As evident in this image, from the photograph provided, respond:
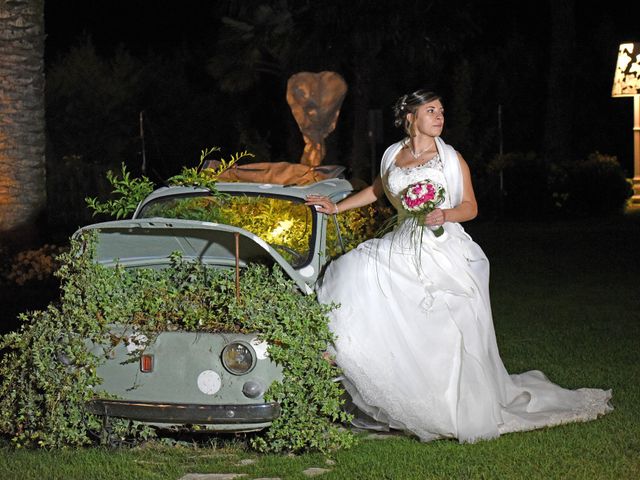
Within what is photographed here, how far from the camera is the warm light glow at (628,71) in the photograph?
89.0 ft

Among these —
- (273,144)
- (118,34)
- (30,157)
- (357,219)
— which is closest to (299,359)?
(357,219)

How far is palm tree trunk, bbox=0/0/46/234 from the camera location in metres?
13.9

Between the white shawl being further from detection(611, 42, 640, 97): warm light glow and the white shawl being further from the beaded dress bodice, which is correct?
detection(611, 42, 640, 97): warm light glow

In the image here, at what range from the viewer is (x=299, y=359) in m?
6.49

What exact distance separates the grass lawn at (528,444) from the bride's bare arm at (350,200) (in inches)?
58.0

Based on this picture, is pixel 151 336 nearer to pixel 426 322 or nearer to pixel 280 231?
pixel 280 231

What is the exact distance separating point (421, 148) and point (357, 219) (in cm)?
122

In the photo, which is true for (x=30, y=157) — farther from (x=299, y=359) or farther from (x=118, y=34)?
(x=118, y=34)

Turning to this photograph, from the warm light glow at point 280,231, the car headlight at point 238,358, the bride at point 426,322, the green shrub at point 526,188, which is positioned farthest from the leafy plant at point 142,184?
the green shrub at point 526,188

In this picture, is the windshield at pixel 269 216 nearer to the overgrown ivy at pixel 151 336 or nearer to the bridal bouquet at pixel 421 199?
the bridal bouquet at pixel 421 199

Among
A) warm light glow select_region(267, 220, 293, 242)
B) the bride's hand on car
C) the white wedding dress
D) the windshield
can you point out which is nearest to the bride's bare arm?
the bride's hand on car

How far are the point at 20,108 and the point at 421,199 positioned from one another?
790 centimetres

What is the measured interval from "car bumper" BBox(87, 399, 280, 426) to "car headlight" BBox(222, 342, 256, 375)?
191 millimetres

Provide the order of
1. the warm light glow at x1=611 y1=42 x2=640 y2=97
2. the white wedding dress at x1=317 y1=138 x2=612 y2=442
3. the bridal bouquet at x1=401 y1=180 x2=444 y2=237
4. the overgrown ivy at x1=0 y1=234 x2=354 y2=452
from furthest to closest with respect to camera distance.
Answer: the warm light glow at x1=611 y1=42 x2=640 y2=97 < the bridal bouquet at x1=401 y1=180 x2=444 y2=237 < the white wedding dress at x1=317 y1=138 x2=612 y2=442 < the overgrown ivy at x1=0 y1=234 x2=354 y2=452
